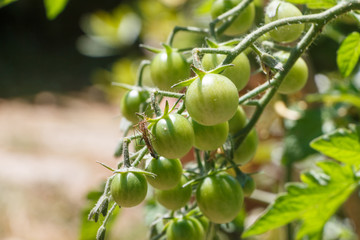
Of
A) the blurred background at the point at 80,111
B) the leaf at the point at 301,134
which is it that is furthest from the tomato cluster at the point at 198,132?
Answer: the leaf at the point at 301,134

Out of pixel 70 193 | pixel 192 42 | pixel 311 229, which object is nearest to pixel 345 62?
pixel 311 229

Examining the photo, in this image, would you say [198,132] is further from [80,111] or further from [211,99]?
[80,111]

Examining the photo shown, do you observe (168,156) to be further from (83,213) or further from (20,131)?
(20,131)

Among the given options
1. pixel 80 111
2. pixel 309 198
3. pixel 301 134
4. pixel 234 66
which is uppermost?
pixel 234 66

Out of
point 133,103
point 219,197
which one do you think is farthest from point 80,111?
point 219,197

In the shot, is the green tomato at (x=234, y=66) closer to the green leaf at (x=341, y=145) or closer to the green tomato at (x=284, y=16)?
the green tomato at (x=284, y=16)

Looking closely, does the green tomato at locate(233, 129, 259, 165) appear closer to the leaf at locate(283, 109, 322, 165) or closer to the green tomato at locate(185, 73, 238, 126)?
the green tomato at locate(185, 73, 238, 126)
